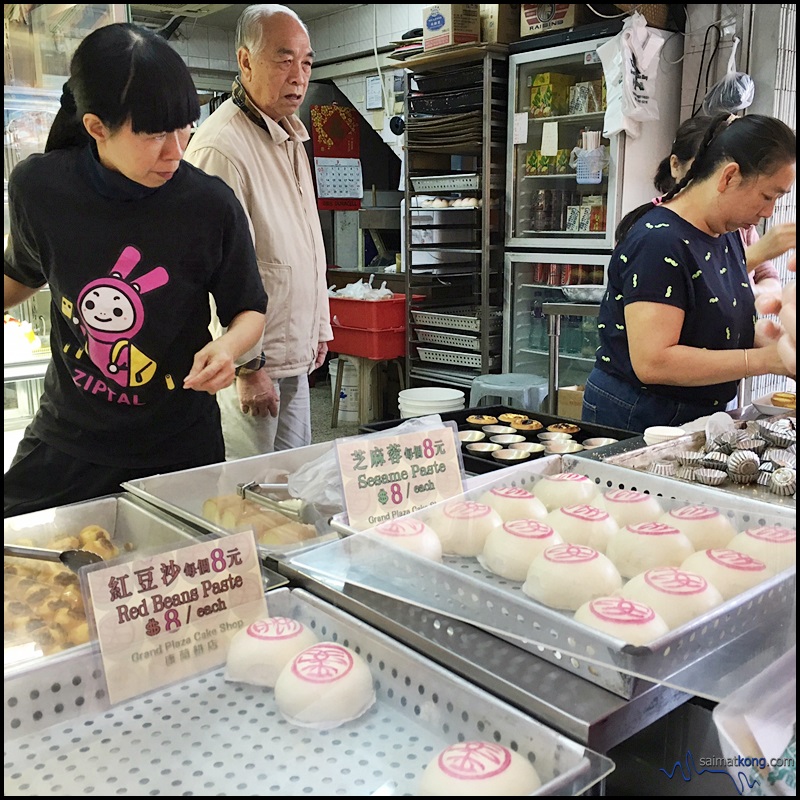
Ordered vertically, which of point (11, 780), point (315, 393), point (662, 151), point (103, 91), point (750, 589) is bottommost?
point (315, 393)

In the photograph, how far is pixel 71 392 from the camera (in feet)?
5.19

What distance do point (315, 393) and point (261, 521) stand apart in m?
5.90

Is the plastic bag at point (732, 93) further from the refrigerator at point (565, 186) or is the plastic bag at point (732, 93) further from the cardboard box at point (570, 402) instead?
the cardboard box at point (570, 402)

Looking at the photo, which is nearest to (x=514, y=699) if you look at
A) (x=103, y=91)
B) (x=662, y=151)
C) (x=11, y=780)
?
(x=11, y=780)

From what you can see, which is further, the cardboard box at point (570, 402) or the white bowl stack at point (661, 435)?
the cardboard box at point (570, 402)

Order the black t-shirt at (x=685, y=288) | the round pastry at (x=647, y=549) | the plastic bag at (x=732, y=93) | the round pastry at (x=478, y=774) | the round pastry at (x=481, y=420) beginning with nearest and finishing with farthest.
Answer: the round pastry at (x=478, y=774), the round pastry at (x=647, y=549), the black t-shirt at (x=685, y=288), the round pastry at (x=481, y=420), the plastic bag at (x=732, y=93)

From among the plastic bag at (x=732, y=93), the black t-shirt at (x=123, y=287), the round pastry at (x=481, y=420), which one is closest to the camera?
the black t-shirt at (x=123, y=287)

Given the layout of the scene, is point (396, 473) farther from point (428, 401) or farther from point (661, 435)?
point (428, 401)

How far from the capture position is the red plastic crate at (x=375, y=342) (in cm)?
563

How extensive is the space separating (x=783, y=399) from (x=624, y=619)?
1573 millimetres

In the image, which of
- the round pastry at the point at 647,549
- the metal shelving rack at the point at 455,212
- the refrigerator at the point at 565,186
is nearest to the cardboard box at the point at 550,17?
the refrigerator at the point at 565,186

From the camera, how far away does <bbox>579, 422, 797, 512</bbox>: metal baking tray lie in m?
1.53

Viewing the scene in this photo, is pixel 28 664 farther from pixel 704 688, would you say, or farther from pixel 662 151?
pixel 662 151

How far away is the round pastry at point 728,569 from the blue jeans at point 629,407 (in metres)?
1.07
